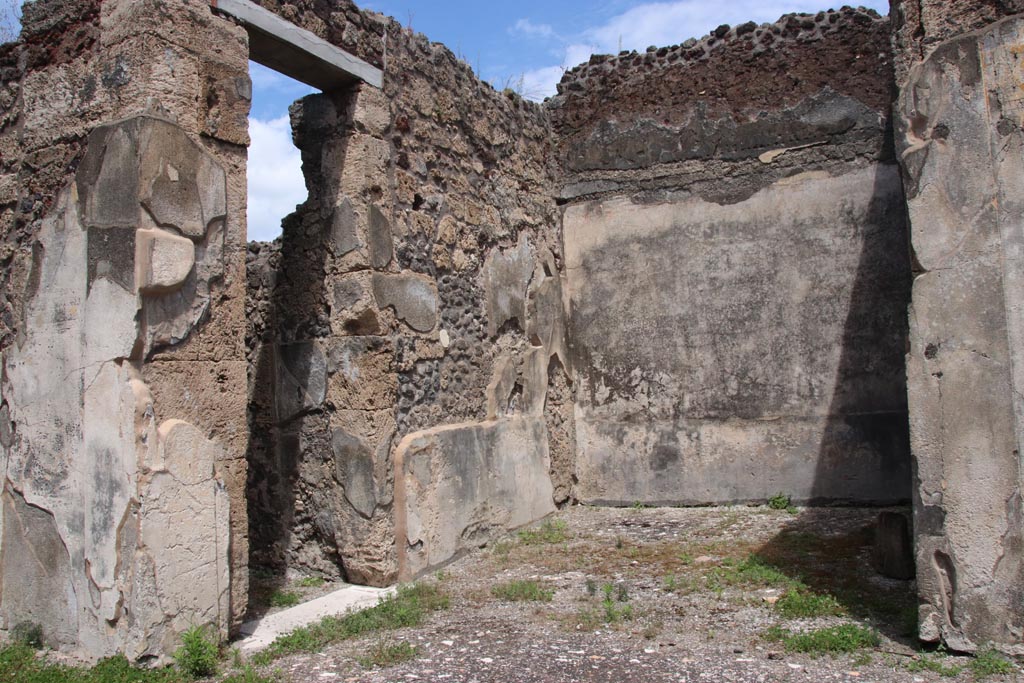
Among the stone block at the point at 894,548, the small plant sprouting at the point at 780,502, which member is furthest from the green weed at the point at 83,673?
the small plant sprouting at the point at 780,502

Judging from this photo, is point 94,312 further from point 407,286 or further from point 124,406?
point 407,286

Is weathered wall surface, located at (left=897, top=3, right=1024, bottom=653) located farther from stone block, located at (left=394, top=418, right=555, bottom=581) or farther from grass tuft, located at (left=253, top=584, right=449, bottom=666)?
stone block, located at (left=394, top=418, right=555, bottom=581)

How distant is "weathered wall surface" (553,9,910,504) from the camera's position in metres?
6.21

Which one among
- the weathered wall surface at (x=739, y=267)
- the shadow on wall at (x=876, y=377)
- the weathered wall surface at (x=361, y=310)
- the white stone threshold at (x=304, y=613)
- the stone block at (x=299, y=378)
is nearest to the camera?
the white stone threshold at (x=304, y=613)

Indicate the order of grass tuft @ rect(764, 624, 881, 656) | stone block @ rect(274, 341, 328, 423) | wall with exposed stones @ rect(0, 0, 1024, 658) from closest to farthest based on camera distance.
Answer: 1. wall with exposed stones @ rect(0, 0, 1024, 658)
2. grass tuft @ rect(764, 624, 881, 656)
3. stone block @ rect(274, 341, 328, 423)

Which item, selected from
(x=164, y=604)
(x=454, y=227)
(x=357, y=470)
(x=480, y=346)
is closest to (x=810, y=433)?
(x=480, y=346)

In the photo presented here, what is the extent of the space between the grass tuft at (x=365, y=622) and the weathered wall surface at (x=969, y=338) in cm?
219

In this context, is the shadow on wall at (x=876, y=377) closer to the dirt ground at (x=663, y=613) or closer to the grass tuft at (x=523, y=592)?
the dirt ground at (x=663, y=613)

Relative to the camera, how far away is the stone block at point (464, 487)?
15.9 ft

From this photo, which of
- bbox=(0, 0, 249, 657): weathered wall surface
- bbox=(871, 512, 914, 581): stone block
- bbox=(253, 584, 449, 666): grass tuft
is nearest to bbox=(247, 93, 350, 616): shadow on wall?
bbox=(253, 584, 449, 666): grass tuft

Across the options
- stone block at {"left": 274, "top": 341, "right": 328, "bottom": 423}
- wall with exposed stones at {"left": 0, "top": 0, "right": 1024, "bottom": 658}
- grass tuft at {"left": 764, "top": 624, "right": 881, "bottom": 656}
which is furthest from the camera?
stone block at {"left": 274, "top": 341, "right": 328, "bottom": 423}

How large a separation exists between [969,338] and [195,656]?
3158 mm

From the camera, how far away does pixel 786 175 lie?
6484mm

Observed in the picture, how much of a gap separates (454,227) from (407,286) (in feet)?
2.38
